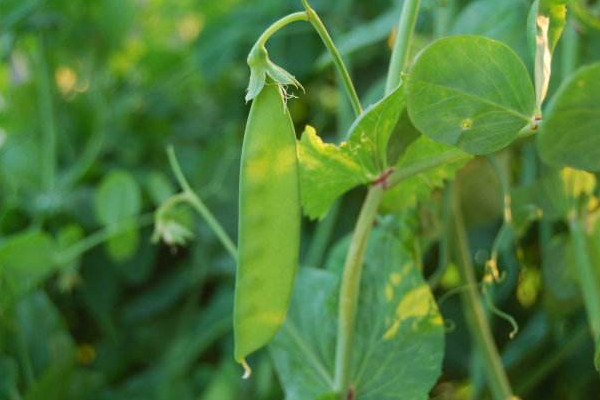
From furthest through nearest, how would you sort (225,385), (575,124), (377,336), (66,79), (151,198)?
(66,79)
(151,198)
(225,385)
(377,336)
(575,124)

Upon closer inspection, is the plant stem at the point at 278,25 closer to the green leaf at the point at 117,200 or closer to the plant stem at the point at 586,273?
the plant stem at the point at 586,273

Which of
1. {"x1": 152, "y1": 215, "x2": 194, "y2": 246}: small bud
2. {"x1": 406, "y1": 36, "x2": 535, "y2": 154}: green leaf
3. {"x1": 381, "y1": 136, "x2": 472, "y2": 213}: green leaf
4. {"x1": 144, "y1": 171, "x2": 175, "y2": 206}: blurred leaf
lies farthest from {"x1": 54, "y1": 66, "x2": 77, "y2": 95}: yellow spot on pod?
{"x1": 406, "y1": 36, "x2": 535, "y2": 154}: green leaf

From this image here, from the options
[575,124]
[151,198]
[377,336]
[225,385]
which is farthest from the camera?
[151,198]

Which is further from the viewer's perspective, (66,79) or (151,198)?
(66,79)

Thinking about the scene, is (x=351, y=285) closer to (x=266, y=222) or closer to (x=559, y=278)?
(x=266, y=222)

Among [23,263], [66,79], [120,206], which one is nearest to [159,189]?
[120,206]

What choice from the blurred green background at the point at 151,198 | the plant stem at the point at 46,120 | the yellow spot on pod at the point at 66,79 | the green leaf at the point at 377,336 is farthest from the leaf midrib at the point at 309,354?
the yellow spot on pod at the point at 66,79
